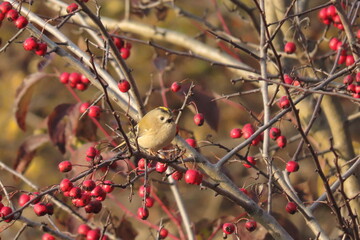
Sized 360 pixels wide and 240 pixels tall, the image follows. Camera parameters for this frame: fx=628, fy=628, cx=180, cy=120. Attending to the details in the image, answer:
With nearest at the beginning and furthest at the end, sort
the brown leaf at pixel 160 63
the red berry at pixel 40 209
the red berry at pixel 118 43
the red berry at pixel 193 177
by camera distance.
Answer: the red berry at pixel 193 177 → the red berry at pixel 40 209 → the red berry at pixel 118 43 → the brown leaf at pixel 160 63

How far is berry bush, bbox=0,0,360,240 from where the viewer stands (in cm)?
218

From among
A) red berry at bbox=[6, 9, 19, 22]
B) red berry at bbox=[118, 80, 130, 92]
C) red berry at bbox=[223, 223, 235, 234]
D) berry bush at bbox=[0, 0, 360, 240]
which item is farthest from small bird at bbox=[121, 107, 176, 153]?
red berry at bbox=[6, 9, 19, 22]

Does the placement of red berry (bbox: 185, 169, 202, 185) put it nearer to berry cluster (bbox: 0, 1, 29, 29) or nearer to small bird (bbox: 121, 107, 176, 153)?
small bird (bbox: 121, 107, 176, 153)

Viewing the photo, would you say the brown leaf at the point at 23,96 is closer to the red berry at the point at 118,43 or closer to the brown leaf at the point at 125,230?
the red berry at the point at 118,43

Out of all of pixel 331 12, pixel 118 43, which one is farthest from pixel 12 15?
pixel 331 12

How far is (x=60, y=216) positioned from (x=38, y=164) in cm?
353

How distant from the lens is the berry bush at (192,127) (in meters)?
2.18

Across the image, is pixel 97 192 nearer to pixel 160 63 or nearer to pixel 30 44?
pixel 30 44

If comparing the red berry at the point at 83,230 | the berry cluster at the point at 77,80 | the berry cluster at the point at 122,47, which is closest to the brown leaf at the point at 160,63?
the berry cluster at the point at 122,47

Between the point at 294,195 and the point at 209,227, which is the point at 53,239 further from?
the point at 294,195

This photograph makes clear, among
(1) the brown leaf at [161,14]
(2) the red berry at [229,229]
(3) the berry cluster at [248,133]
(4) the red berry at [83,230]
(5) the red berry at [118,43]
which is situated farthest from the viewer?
(1) the brown leaf at [161,14]

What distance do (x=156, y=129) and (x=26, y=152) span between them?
136 cm

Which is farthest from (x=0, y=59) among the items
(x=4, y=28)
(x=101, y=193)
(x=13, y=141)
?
(x=101, y=193)

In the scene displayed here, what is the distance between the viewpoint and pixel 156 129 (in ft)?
7.37
